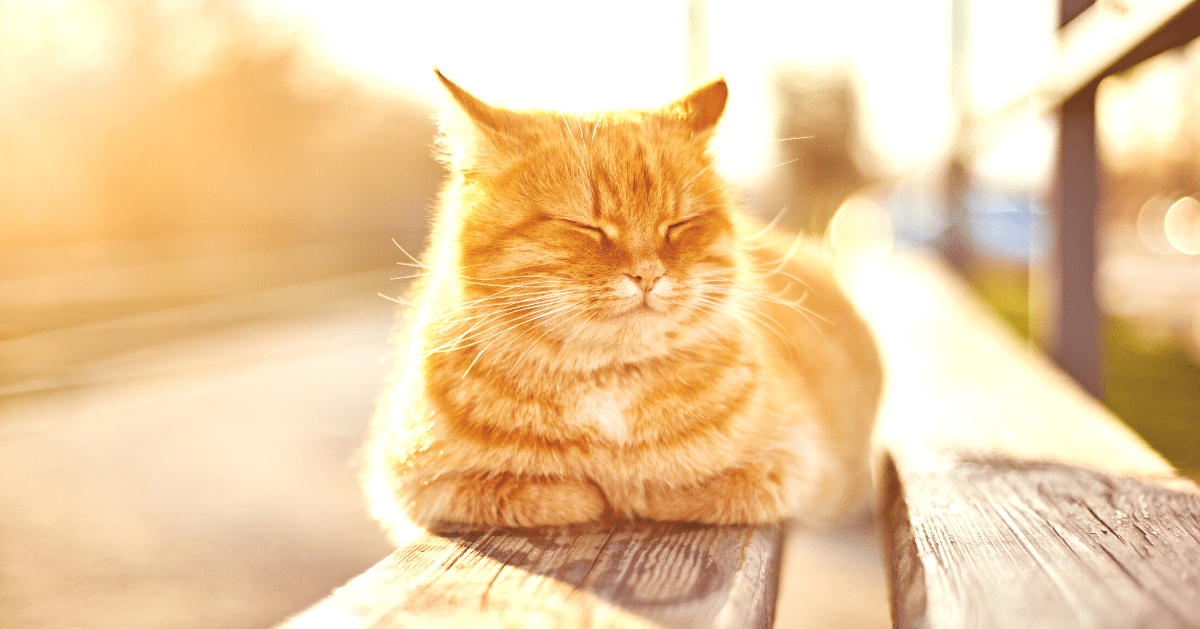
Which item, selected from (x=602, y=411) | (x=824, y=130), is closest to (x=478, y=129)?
(x=602, y=411)

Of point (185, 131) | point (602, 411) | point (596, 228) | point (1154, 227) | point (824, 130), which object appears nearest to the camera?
point (602, 411)

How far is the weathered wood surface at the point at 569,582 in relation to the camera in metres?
0.89

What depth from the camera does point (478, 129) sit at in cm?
157

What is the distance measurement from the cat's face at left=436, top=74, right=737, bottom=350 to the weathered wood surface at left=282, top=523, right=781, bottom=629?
385 mm

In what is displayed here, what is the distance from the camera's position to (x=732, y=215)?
1.75 metres

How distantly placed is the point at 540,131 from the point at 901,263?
648 cm

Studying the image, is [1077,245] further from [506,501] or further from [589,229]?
[506,501]

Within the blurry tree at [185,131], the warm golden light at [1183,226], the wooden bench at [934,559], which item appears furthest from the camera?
the blurry tree at [185,131]

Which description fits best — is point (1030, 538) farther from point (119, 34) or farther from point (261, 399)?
point (119, 34)

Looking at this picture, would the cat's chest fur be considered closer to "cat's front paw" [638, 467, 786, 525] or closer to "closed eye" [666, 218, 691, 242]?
"cat's front paw" [638, 467, 786, 525]

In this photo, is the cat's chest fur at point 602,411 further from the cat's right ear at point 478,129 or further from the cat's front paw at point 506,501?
the cat's right ear at point 478,129

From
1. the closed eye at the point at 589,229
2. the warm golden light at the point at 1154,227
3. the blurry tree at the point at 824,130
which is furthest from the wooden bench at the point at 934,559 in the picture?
the blurry tree at the point at 824,130

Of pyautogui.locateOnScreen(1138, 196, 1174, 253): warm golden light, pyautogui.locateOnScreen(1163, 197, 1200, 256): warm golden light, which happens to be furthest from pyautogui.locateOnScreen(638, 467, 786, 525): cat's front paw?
pyautogui.locateOnScreen(1138, 196, 1174, 253): warm golden light

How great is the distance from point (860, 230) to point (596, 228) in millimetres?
15858
